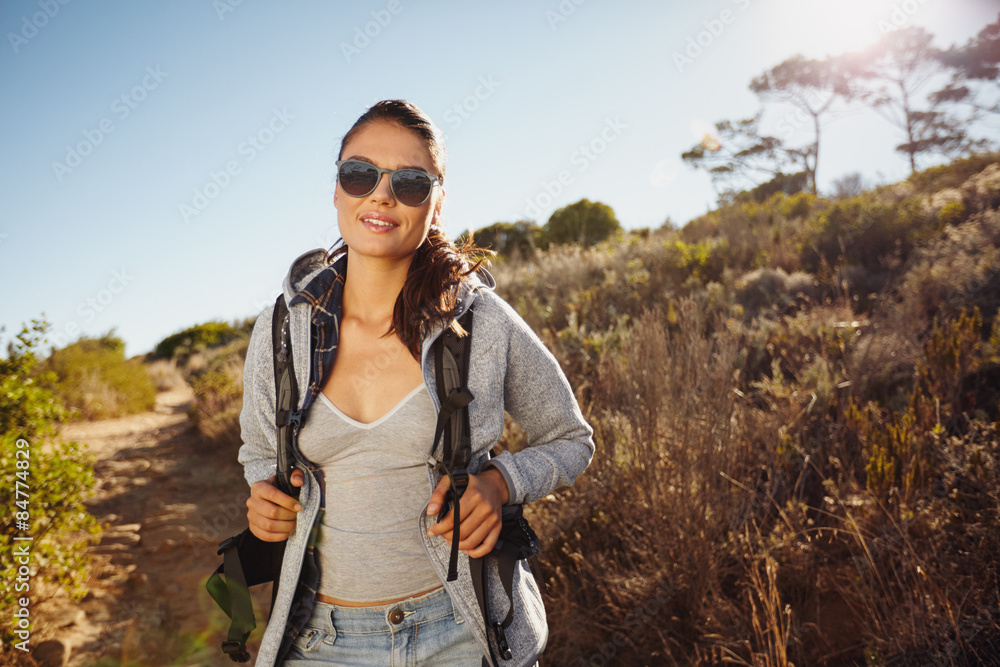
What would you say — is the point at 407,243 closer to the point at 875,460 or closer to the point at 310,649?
the point at 310,649

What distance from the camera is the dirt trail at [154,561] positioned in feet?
10.7

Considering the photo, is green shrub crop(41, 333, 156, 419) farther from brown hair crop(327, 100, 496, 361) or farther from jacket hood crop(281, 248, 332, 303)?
brown hair crop(327, 100, 496, 361)

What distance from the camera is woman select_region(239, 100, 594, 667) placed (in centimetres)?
134

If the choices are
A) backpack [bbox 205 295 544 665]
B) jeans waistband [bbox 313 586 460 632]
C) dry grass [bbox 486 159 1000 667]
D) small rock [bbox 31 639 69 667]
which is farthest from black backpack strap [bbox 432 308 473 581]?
small rock [bbox 31 639 69 667]

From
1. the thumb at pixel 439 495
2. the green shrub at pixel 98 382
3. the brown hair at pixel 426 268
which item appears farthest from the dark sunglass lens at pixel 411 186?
the green shrub at pixel 98 382

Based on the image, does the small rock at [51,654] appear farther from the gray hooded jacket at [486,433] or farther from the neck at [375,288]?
the neck at [375,288]

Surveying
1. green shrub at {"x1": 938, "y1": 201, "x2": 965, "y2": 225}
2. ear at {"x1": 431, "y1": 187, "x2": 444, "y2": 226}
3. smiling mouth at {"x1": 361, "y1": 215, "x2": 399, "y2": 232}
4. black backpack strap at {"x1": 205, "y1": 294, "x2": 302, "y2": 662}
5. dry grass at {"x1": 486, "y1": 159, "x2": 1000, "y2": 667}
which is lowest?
dry grass at {"x1": 486, "y1": 159, "x2": 1000, "y2": 667}

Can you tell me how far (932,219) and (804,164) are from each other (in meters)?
12.4

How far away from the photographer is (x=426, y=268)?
1.61 m

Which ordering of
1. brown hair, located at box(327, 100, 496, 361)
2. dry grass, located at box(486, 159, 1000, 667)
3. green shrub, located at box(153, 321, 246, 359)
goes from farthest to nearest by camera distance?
green shrub, located at box(153, 321, 246, 359) < dry grass, located at box(486, 159, 1000, 667) < brown hair, located at box(327, 100, 496, 361)

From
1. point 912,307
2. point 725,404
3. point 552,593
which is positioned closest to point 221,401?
point 552,593

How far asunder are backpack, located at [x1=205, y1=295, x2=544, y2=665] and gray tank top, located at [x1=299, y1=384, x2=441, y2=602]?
0.24 feet

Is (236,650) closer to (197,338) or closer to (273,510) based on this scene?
(273,510)

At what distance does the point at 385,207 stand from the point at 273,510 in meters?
0.89
